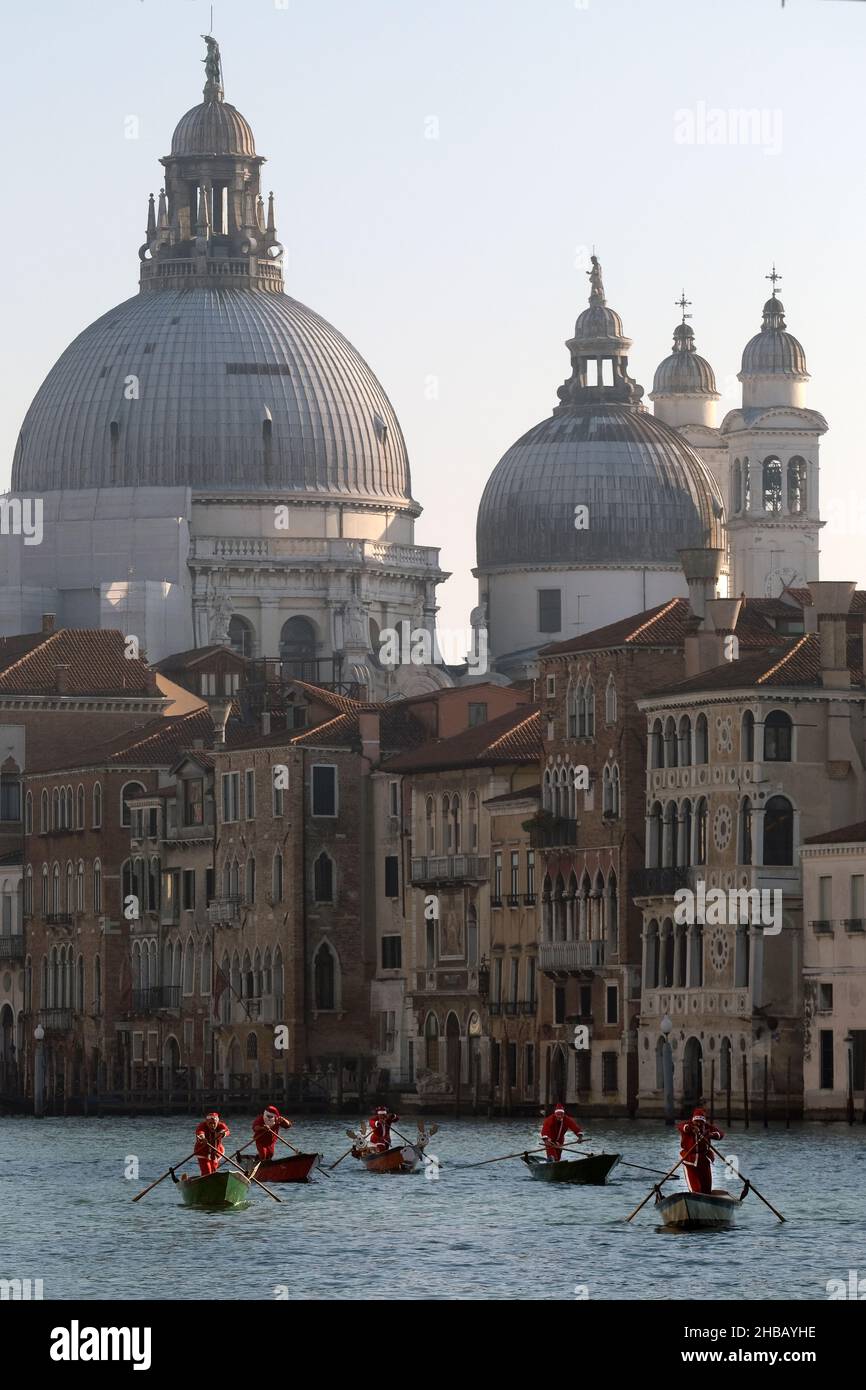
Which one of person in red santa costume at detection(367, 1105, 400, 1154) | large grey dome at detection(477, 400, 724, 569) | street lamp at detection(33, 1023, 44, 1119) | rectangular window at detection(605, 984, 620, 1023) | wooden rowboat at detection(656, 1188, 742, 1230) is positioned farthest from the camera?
large grey dome at detection(477, 400, 724, 569)

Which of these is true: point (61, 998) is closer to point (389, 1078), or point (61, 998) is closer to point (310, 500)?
point (389, 1078)

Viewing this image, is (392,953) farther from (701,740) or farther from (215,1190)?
(215,1190)

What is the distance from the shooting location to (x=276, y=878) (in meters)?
119

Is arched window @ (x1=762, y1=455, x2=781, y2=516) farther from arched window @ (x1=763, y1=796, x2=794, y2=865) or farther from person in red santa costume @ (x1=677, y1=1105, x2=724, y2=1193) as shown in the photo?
person in red santa costume @ (x1=677, y1=1105, x2=724, y2=1193)

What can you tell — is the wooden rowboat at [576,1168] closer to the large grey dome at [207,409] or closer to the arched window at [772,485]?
the arched window at [772,485]

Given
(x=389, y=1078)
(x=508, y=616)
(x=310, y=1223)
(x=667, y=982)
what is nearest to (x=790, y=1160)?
(x=310, y=1223)

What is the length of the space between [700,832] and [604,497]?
6339 cm

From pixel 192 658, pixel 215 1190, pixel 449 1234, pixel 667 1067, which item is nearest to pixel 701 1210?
pixel 449 1234

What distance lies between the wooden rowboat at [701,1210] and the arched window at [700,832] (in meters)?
30.6

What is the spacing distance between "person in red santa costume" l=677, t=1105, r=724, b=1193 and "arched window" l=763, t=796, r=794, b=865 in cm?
2899

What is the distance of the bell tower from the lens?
541ft

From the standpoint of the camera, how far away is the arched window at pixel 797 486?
16612cm

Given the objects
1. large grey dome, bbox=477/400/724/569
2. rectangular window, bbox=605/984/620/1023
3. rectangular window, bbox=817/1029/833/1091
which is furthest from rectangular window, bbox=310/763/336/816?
large grey dome, bbox=477/400/724/569
